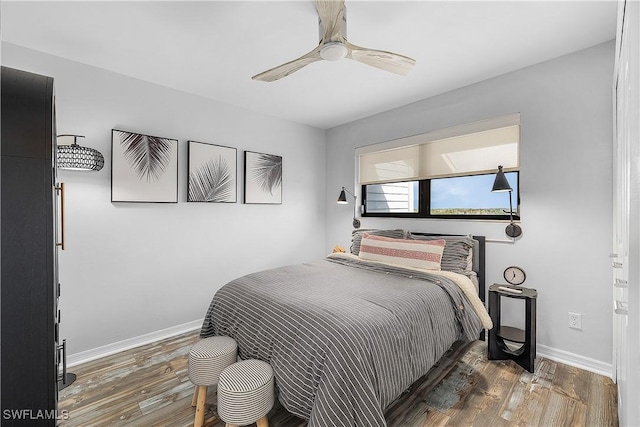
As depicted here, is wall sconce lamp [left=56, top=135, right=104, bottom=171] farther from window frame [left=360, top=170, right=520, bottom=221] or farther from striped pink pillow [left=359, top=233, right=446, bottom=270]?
window frame [left=360, top=170, right=520, bottom=221]

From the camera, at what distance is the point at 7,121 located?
3.12 ft

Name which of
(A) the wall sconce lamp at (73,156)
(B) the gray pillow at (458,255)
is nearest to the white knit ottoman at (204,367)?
(A) the wall sconce lamp at (73,156)

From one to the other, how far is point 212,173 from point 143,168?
689 millimetres

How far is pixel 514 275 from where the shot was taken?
2621mm

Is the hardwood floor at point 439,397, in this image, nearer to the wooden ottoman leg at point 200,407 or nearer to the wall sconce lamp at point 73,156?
the wooden ottoman leg at point 200,407

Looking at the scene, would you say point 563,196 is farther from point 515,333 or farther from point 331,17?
point 331,17

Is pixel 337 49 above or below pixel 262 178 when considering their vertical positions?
above

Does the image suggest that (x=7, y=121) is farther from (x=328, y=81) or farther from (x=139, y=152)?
(x=328, y=81)

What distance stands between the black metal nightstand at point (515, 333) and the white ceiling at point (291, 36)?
76.6 inches

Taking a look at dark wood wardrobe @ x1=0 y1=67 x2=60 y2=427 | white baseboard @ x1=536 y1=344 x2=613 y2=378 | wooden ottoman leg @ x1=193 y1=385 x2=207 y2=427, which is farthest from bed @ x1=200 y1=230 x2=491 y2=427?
dark wood wardrobe @ x1=0 y1=67 x2=60 y2=427

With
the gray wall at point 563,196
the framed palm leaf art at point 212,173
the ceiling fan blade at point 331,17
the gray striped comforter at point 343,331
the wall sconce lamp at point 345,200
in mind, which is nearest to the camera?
the gray striped comforter at point 343,331

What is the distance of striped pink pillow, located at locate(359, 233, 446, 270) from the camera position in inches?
107

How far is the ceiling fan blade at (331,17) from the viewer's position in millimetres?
1688

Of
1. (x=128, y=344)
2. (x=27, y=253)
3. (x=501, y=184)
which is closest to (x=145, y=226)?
(x=128, y=344)
